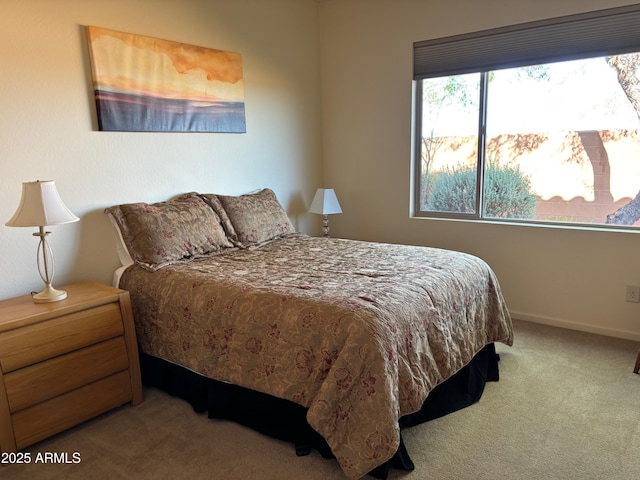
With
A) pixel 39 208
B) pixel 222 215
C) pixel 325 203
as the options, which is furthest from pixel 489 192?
pixel 39 208

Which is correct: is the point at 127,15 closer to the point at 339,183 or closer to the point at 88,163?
the point at 88,163

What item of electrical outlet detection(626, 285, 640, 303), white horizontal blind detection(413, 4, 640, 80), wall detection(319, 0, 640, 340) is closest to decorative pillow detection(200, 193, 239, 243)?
wall detection(319, 0, 640, 340)

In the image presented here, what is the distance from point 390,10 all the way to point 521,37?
3.60 feet

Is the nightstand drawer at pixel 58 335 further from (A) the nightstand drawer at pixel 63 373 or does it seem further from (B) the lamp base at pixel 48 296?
(B) the lamp base at pixel 48 296

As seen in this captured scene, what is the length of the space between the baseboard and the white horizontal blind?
1.82 metres

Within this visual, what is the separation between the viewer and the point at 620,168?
3082mm

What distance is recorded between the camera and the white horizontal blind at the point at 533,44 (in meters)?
2.88

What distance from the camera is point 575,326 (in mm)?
3301

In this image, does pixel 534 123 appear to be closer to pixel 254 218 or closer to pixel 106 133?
pixel 254 218

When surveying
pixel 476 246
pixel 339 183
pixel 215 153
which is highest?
pixel 215 153

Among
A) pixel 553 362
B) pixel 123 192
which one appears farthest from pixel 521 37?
pixel 123 192

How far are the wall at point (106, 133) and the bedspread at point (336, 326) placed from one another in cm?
51

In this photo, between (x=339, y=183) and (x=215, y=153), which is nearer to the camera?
(x=215, y=153)

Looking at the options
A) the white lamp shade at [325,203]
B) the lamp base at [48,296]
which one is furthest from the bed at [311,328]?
the white lamp shade at [325,203]
